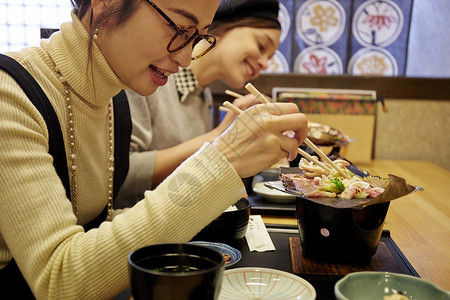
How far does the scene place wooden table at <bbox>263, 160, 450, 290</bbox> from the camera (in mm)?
1136

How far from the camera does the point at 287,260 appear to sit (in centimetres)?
112

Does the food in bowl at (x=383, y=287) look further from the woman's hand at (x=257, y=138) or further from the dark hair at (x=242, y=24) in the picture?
the dark hair at (x=242, y=24)

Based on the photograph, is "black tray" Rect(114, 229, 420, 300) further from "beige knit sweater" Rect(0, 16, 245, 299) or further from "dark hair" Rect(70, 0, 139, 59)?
"dark hair" Rect(70, 0, 139, 59)

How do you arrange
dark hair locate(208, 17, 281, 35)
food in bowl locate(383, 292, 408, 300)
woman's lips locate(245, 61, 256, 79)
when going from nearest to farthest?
1. food in bowl locate(383, 292, 408, 300)
2. dark hair locate(208, 17, 281, 35)
3. woman's lips locate(245, 61, 256, 79)

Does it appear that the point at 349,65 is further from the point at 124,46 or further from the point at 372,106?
the point at 124,46

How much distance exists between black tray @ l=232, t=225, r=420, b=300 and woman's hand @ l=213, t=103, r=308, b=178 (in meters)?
0.22

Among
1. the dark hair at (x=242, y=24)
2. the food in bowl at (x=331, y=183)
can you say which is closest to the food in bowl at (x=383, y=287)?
the food in bowl at (x=331, y=183)

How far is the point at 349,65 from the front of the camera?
373cm

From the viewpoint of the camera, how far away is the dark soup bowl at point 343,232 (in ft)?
3.48

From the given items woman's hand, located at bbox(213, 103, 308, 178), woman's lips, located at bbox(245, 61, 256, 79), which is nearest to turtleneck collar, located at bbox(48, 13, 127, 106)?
woman's hand, located at bbox(213, 103, 308, 178)

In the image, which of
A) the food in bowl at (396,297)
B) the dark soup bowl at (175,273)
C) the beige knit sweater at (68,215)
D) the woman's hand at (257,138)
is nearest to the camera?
the dark soup bowl at (175,273)

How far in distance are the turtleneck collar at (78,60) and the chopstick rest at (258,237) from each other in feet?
1.85

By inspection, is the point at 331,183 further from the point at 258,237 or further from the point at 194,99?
the point at 194,99

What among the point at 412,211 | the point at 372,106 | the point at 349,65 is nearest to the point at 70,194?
the point at 412,211
